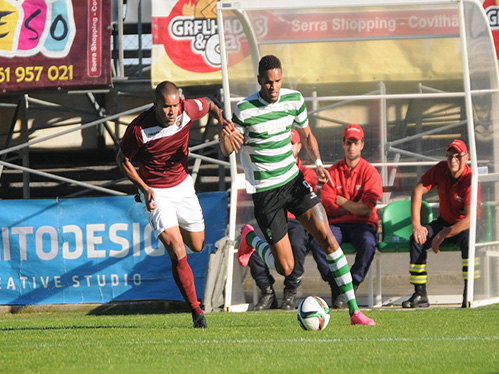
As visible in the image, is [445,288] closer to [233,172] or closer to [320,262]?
[320,262]

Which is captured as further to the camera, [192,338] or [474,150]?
[474,150]

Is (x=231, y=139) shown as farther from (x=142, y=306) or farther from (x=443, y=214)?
(x=142, y=306)

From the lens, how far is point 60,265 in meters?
11.1

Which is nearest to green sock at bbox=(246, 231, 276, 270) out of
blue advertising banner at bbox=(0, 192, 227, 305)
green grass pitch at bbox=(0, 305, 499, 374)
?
green grass pitch at bbox=(0, 305, 499, 374)

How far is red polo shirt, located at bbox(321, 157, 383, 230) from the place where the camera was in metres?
10.2

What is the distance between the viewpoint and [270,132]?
25.3ft

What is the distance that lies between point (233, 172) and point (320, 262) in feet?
5.01

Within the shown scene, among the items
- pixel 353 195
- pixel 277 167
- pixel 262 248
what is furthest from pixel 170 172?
pixel 353 195

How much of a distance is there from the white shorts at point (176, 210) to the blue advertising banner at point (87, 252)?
2965 millimetres

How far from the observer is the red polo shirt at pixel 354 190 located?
10.2m

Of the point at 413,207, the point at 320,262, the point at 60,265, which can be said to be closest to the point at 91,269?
the point at 60,265

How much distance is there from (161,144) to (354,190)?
333 centimetres

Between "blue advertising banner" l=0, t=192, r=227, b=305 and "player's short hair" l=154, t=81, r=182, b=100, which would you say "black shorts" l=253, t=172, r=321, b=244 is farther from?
"blue advertising banner" l=0, t=192, r=227, b=305

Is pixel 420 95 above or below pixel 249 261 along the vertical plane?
above
